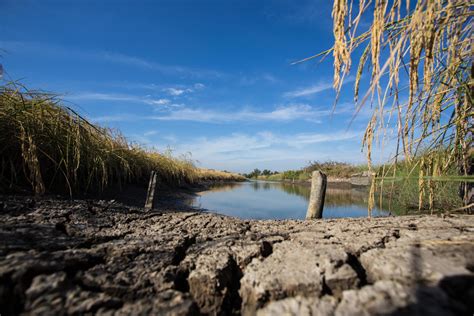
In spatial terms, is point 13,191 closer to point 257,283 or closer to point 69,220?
point 69,220

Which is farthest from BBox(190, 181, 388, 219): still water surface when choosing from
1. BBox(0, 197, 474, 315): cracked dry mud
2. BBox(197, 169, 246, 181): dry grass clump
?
BBox(197, 169, 246, 181): dry grass clump

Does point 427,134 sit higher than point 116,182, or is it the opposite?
point 427,134

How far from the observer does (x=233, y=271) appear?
0.97 metres

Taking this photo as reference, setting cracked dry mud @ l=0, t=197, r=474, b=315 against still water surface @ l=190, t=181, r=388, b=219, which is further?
still water surface @ l=190, t=181, r=388, b=219

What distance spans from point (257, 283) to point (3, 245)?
3.25 ft

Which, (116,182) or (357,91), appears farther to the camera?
(116,182)

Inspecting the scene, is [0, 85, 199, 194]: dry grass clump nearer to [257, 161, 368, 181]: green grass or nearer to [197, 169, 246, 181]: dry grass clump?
Answer: [197, 169, 246, 181]: dry grass clump

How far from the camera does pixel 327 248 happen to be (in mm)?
1066

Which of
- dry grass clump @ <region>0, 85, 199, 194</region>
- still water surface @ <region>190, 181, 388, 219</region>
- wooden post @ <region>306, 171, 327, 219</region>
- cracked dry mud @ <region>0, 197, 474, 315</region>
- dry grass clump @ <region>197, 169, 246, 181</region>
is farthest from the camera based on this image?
dry grass clump @ <region>197, 169, 246, 181</region>

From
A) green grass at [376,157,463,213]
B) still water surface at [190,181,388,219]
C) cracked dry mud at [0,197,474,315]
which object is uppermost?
green grass at [376,157,463,213]

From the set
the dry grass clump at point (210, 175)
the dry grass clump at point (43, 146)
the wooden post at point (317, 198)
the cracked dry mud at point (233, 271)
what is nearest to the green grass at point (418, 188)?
the cracked dry mud at point (233, 271)

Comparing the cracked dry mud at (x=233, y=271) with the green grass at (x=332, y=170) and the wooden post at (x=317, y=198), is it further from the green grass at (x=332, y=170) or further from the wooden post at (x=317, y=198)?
the green grass at (x=332, y=170)

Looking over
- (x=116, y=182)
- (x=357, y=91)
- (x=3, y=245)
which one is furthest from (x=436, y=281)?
(x=116, y=182)

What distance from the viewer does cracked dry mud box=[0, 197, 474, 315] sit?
27.9 inches
